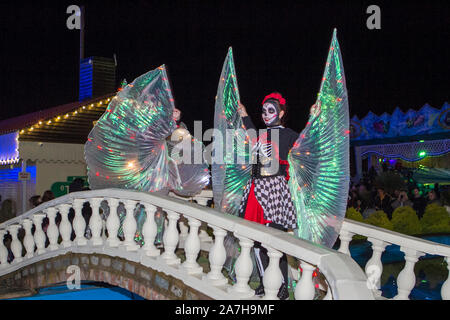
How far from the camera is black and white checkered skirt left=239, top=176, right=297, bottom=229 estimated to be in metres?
3.81

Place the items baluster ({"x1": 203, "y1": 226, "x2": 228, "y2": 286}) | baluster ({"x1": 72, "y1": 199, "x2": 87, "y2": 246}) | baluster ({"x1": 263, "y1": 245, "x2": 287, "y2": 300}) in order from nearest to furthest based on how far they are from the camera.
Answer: baluster ({"x1": 263, "y1": 245, "x2": 287, "y2": 300}), baluster ({"x1": 203, "y1": 226, "x2": 228, "y2": 286}), baluster ({"x1": 72, "y1": 199, "x2": 87, "y2": 246})

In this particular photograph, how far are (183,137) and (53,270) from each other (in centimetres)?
253

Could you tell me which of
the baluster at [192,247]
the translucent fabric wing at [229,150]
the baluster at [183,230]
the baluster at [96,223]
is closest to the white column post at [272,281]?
the baluster at [192,247]

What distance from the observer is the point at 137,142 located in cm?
509

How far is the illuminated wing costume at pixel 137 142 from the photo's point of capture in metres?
5.09

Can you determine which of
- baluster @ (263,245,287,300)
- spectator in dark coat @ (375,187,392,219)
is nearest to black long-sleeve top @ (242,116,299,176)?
baluster @ (263,245,287,300)

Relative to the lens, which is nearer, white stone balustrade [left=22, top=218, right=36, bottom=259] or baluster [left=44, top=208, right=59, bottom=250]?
baluster [left=44, top=208, right=59, bottom=250]

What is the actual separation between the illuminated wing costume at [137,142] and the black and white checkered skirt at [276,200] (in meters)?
1.55

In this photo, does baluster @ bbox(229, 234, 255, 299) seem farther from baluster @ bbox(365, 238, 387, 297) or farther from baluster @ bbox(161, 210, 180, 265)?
baluster @ bbox(365, 238, 387, 297)

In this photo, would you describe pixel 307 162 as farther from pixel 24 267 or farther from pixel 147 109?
pixel 24 267

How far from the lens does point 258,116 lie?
419cm

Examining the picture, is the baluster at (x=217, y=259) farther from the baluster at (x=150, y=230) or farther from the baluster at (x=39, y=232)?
the baluster at (x=39, y=232)

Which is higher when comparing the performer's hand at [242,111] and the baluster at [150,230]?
the performer's hand at [242,111]
